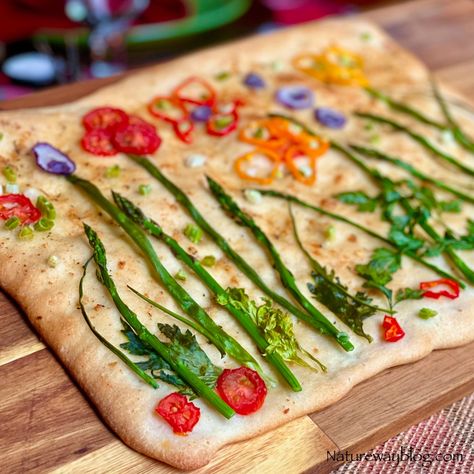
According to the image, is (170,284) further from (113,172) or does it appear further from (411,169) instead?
(411,169)

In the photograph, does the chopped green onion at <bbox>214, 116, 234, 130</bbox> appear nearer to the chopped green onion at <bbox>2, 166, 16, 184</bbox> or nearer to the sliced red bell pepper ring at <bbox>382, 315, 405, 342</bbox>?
the chopped green onion at <bbox>2, 166, 16, 184</bbox>

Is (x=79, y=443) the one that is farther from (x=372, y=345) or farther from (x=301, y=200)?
(x=301, y=200)

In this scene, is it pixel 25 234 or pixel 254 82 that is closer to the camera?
pixel 25 234

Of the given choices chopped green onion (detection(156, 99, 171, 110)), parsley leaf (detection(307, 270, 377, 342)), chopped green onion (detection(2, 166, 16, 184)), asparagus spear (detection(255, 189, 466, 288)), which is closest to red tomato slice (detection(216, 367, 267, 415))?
parsley leaf (detection(307, 270, 377, 342))

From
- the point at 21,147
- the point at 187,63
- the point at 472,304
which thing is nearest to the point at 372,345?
the point at 472,304

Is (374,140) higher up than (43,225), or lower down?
lower down

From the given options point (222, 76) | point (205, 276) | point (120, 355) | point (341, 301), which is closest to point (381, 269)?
point (341, 301)

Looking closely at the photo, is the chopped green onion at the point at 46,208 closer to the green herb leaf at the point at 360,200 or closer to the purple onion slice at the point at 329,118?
the green herb leaf at the point at 360,200

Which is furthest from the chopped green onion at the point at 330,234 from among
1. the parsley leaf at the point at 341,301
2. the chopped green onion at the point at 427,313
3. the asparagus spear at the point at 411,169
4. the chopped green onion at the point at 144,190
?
the chopped green onion at the point at 144,190
